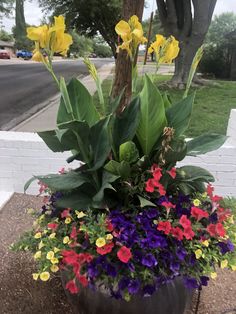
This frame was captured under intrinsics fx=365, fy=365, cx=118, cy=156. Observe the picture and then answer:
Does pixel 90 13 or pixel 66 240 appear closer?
pixel 66 240

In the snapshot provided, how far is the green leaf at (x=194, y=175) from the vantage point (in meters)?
2.05

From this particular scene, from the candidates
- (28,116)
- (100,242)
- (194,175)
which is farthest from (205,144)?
(28,116)

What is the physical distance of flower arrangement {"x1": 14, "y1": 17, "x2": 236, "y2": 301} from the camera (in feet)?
5.66

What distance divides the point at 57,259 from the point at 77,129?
649 millimetres

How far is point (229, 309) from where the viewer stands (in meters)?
2.22

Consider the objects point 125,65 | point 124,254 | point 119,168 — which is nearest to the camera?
point 124,254

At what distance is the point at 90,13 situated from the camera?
1022 inches

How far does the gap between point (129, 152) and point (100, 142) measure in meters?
0.16

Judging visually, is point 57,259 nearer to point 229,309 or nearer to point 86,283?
point 86,283

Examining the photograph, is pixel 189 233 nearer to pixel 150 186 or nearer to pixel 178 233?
pixel 178 233

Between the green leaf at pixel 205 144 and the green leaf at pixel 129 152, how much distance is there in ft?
1.12

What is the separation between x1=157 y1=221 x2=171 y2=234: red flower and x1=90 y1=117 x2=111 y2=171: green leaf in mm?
442

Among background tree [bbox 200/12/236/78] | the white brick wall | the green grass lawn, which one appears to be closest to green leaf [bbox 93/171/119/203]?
the white brick wall

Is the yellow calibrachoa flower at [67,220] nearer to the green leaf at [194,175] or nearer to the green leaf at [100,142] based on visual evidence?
the green leaf at [100,142]
